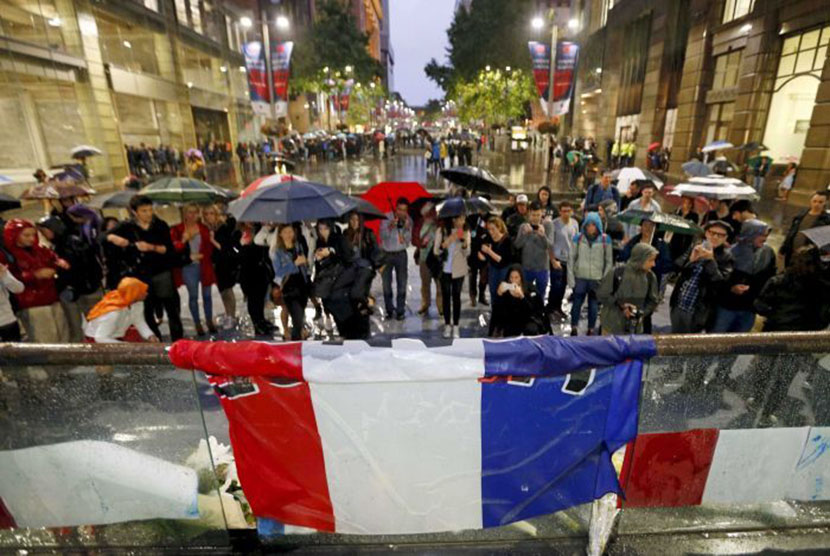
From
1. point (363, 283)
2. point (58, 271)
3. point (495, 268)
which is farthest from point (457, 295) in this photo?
point (58, 271)

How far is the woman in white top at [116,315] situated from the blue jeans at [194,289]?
1975 millimetres

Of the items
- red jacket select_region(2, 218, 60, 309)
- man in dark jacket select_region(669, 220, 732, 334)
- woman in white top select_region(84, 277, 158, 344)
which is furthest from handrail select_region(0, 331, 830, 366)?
red jacket select_region(2, 218, 60, 309)

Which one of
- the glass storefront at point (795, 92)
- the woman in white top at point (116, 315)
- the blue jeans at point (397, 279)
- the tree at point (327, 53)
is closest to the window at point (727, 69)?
the glass storefront at point (795, 92)

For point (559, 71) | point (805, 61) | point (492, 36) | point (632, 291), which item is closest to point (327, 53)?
point (492, 36)

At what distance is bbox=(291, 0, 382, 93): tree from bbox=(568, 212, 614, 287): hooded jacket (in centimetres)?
4248

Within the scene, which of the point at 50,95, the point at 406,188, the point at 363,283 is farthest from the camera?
the point at 50,95

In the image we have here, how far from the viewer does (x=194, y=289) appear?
6.61m

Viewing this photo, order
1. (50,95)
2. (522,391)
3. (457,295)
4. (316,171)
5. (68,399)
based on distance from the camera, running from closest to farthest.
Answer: (522,391)
(68,399)
(457,295)
(50,95)
(316,171)

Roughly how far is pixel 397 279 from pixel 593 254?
3.03 meters

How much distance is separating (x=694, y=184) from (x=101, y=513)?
8842 mm

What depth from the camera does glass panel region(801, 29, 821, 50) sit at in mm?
14750

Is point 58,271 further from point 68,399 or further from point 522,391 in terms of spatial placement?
point 522,391

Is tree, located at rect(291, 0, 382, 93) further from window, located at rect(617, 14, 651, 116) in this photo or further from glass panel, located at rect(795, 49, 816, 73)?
glass panel, located at rect(795, 49, 816, 73)

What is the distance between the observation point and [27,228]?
4.96 m
